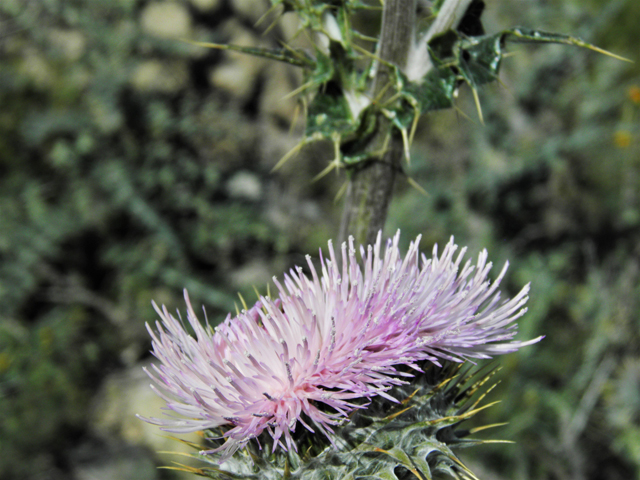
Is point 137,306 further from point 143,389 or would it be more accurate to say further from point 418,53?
point 418,53

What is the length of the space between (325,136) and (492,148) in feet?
14.2

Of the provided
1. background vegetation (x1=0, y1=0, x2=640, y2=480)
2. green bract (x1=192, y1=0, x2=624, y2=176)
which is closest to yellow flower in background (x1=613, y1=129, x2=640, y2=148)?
background vegetation (x1=0, y1=0, x2=640, y2=480)

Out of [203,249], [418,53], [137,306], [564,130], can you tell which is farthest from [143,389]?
[564,130]

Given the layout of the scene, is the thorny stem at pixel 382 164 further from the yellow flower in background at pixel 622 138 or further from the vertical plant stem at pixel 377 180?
the yellow flower in background at pixel 622 138

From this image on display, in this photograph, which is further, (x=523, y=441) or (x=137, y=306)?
(x=137, y=306)

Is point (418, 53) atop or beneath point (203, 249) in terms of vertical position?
beneath

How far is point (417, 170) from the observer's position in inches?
212

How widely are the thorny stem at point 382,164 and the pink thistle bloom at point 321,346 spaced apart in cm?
27

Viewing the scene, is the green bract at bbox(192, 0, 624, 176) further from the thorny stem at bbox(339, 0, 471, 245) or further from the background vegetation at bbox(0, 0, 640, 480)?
the background vegetation at bbox(0, 0, 640, 480)

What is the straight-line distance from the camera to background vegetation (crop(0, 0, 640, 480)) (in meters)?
4.41

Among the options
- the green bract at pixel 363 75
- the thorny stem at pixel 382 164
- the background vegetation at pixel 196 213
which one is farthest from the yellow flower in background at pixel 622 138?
the thorny stem at pixel 382 164

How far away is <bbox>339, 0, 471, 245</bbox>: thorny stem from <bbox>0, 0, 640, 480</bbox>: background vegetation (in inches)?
125

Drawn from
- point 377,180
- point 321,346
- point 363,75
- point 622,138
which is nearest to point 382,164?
point 377,180

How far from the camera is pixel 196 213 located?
18.9 feet
